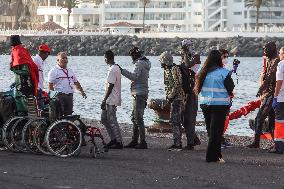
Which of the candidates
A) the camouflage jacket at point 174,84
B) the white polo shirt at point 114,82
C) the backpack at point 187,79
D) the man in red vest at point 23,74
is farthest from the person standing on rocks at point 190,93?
the man in red vest at point 23,74

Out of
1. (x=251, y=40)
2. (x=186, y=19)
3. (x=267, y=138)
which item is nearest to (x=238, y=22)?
(x=186, y=19)

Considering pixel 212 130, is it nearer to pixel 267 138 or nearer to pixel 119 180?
pixel 119 180

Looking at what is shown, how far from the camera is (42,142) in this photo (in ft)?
56.7

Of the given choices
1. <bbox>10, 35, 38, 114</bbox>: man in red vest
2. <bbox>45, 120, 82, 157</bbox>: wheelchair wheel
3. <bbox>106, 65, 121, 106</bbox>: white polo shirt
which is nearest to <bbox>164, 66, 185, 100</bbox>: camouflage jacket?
<bbox>106, 65, 121, 106</bbox>: white polo shirt

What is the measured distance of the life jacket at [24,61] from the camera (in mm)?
17737

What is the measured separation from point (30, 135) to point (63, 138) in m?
0.80

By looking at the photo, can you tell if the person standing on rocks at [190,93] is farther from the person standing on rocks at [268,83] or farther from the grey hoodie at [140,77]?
the person standing on rocks at [268,83]

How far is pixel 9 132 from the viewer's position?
1781 cm

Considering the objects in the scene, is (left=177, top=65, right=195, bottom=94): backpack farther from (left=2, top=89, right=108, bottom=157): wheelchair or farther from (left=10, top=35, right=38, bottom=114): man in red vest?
(left=10, top=35, right=38, bottom=114): man in red vest

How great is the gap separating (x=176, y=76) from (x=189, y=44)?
74cm

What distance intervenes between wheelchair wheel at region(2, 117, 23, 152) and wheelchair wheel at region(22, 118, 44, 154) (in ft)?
1.17

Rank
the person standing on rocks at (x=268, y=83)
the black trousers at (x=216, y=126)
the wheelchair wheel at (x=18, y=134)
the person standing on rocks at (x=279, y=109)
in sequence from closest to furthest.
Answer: the black trousers at (x=216, y=126)
the wheelchair wheel at (x=18, y=134)
the person standing on rocks at (x=279, y=109)
the person standing on rocks at (x=268, y=83)

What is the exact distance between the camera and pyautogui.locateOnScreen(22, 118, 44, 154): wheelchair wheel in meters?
17.3

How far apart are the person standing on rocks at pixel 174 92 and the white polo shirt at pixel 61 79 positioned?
77.9 inches
